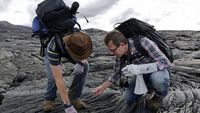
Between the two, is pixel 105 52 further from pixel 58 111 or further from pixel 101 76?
pixel 58 111

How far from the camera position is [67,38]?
30.6ft

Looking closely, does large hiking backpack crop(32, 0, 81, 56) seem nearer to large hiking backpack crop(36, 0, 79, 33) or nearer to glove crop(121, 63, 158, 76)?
large hiking backpack crop(36, 0, 79, 33)

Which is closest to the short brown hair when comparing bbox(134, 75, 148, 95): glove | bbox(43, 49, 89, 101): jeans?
bbox(134, 75, 148, 95): glove

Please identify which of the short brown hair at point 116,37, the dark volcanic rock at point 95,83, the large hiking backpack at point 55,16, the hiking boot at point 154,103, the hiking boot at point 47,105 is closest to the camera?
the short brown hair at point 116,37

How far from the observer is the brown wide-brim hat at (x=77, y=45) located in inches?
364

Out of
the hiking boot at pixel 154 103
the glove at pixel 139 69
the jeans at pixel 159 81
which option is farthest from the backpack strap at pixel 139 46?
the hiking boot at pixel 154 103

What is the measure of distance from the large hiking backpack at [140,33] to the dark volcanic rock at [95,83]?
1571 millimetres

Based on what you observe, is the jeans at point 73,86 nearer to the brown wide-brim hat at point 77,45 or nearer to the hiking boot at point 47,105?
the hiking boot at point 47,105

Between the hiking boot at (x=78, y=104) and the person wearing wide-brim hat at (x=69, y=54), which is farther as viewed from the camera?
the hiking boot at (x=78, y=104)

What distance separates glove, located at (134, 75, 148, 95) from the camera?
9203 mm

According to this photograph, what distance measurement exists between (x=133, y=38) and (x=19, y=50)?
1279cm

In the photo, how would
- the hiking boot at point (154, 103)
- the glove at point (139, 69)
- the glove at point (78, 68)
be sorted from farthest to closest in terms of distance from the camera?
the glove at point (78, 68) < the hiking boot at point (154, 103) < the glove at point (139, 69)

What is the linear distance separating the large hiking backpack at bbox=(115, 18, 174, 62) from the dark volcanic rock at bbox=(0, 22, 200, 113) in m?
1.57

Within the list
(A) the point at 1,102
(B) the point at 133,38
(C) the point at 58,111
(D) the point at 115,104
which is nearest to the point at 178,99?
(D) the point at 115,104
